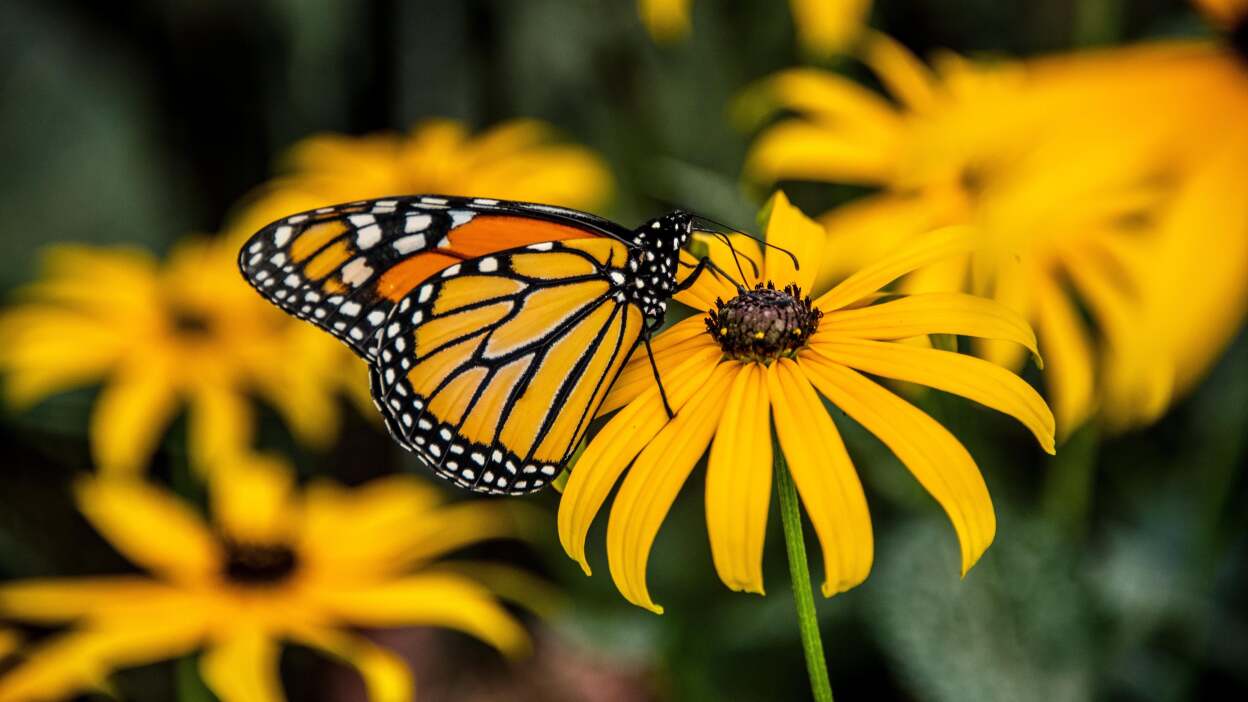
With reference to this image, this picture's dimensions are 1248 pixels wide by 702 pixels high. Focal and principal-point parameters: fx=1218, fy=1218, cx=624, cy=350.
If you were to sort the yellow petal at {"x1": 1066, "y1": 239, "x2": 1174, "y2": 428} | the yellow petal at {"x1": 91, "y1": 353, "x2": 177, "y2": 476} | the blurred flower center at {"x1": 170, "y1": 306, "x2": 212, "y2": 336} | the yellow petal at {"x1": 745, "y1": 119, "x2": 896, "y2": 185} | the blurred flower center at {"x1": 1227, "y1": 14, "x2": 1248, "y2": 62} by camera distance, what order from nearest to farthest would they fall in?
1. the blurred flower center at {"x1": 1227, "y1": 14, "x2": 1248, "y2": 62}
2. the yellow petal at {"x1": 1066, "y1": 239, "x2": 1174, "y2": 428}
3. the yellow petal at {"x1": 745, "y1": 119, "x2": 896, "y2": 185}
4. the yellow petal at {"x1": 91, "y1": 353, "x2": 177, "y2": 476}
5. the blurred flower center at {"x1": 170, "y1": 306, "x2": 212, "y2": 336}

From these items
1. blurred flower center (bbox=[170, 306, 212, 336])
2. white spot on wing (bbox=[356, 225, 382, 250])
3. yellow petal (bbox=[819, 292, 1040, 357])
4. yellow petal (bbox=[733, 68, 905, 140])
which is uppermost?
yellow petal (bbox=[733, 68, 905, 140])

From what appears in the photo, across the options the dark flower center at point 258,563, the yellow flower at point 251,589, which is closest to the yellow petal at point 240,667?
the yellow flower at point 251,589

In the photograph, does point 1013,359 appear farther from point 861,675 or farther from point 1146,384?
point 861,675

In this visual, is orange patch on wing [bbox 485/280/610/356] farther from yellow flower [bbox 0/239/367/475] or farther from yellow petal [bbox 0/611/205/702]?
yellow flower [bbox 0/239/367/475]

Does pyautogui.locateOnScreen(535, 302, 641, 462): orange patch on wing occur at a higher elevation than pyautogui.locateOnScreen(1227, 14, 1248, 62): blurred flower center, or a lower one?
lower

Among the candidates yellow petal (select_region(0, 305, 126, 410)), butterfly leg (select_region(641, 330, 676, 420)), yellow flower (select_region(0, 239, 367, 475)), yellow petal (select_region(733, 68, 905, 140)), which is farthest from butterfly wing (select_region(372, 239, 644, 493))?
yellow petal (select_region(0, 305, 126, 410))

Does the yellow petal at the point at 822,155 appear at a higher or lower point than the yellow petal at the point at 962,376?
higher

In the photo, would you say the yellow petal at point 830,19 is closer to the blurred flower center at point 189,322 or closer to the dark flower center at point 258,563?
the dark flower center at point 258,563
